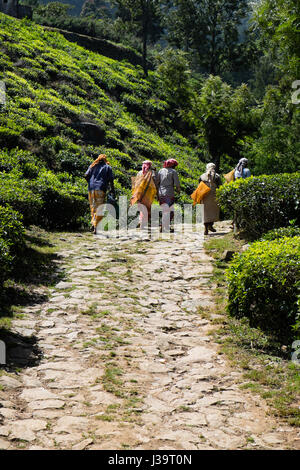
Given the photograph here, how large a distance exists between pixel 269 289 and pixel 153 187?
7.02 m

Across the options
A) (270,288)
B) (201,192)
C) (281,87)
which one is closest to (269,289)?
(270,288)

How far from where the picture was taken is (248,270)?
5.40m

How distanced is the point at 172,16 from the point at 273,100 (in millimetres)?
27611

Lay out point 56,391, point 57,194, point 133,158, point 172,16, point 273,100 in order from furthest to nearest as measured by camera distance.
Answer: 1. point 172,16
2. point 273,100
3. point 133,158
4. point 57,194
5. point 56,391

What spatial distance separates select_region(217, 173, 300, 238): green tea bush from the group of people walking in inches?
64.1

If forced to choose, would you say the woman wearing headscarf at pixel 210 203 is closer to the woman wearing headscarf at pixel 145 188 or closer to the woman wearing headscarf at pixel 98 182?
the woman wearing headscarf at pixel 145 188

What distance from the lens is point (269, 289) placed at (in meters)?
5.15

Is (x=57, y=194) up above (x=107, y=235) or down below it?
above

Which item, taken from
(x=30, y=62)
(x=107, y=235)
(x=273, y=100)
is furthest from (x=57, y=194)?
(x=273, y=100)

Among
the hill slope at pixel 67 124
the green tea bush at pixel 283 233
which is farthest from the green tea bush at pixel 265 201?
the hill slope at pixel 67 124

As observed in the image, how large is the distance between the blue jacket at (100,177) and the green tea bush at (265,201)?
9.06 feet

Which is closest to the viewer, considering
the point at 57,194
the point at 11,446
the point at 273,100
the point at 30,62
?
the point at 11,446

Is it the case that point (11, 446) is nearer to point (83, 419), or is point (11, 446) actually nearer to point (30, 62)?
point (83, 419)

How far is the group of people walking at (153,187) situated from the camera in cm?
1095
